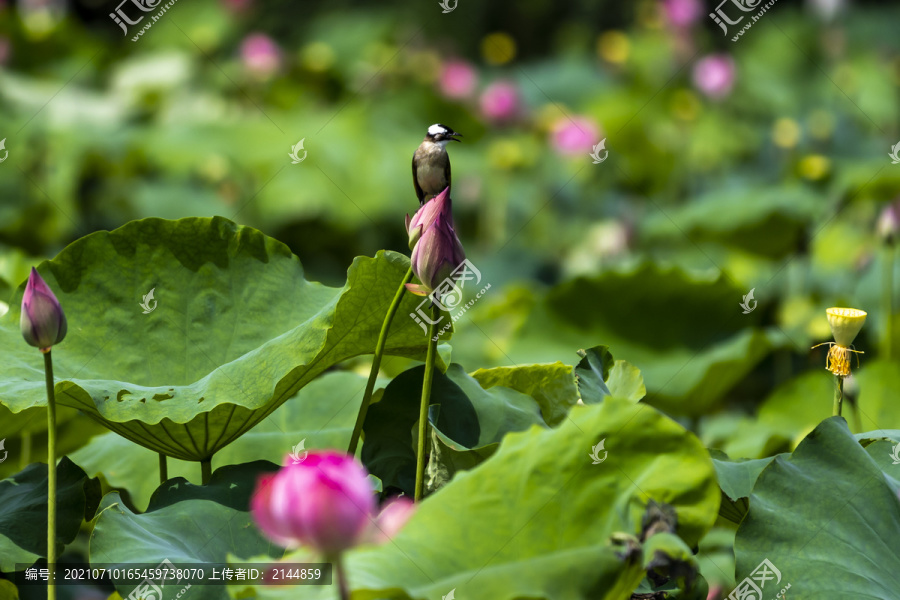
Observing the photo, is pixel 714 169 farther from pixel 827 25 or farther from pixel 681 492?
pixel 681 492

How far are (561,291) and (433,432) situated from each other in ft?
4.18

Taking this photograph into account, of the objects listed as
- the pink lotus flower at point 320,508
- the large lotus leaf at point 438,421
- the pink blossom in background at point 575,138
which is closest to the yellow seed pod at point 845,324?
the large lotus leaf at point 438,421

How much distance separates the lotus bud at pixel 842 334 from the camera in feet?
2.73

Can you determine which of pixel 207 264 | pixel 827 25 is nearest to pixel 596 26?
pixel 827 25

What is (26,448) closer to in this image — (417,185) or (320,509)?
(417,185)

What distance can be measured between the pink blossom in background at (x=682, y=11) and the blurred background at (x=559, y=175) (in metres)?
0.01

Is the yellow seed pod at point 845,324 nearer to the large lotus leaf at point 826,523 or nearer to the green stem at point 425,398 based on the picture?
the large lotus leaf at point 826,523

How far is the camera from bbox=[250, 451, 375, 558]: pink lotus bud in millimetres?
478

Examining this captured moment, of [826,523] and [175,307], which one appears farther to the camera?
[175,307]

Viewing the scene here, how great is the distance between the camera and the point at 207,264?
3.10ft

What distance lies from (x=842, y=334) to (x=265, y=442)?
593mm

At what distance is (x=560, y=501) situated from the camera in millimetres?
624

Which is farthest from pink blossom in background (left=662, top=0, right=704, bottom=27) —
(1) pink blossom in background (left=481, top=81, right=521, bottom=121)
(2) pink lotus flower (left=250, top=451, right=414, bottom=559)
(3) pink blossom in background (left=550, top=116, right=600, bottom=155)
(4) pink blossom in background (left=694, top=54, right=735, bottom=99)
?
(2) pink lotus flower (left=250, top=451, right=414, bottom=559)

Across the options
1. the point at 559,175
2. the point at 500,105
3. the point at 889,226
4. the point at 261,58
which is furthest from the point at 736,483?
the point at 559,175
